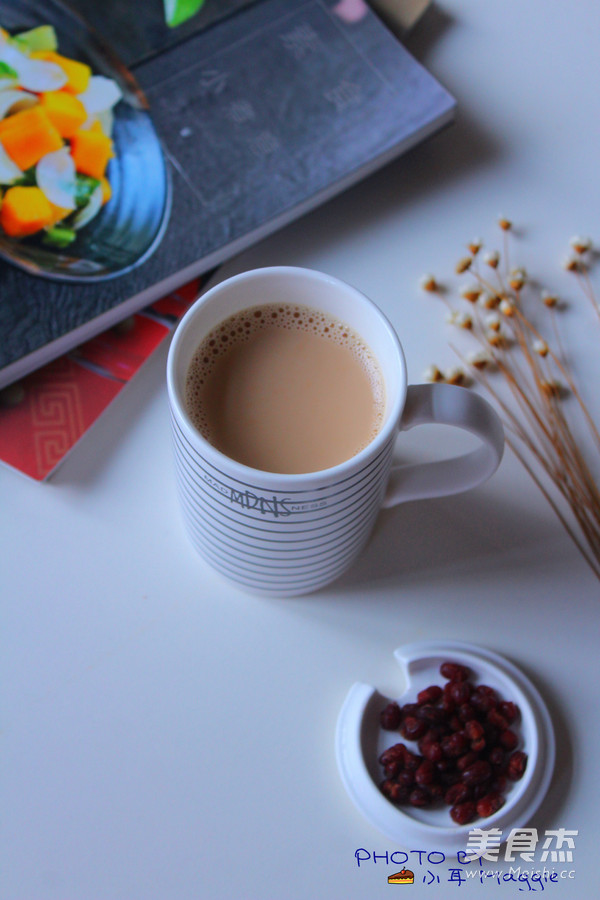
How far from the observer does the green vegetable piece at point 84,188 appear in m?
0.78

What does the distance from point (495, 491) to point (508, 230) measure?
31 centimetres

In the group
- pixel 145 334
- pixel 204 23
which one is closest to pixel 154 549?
pixel 145 334

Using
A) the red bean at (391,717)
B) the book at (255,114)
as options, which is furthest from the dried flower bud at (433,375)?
the red bean at (391,717)

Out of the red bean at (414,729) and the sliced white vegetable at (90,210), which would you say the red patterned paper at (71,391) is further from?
the red bean at (414,729)

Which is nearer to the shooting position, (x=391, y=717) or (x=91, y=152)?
(x=391, y=717)

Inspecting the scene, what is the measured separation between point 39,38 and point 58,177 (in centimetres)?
17

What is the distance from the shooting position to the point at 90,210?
78 cm

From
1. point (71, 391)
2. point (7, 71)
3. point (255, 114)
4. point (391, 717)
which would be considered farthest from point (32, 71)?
point (391, 717)

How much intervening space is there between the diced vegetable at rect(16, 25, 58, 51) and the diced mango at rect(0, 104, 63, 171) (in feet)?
0.24

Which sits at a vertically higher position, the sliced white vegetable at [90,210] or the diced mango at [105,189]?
the diced mango at [105,189]

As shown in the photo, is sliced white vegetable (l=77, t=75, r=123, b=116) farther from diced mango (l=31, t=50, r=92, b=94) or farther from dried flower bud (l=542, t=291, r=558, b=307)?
dried flower bud (l=542, t=291, r=558, b=307)

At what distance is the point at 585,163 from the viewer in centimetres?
89

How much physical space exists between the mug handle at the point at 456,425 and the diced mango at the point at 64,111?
485 mm

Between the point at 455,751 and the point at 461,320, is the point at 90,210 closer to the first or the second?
the point at 461,320
